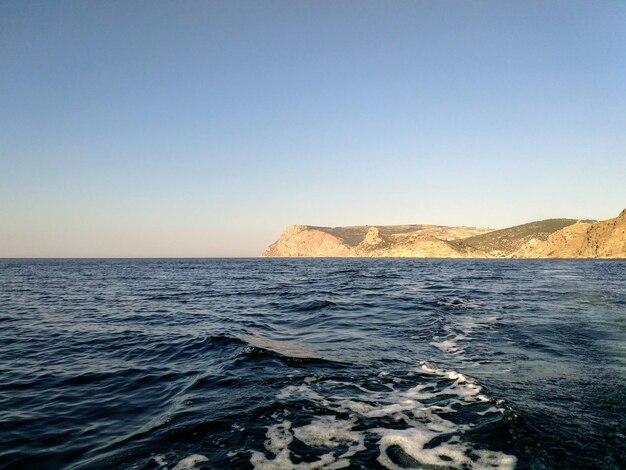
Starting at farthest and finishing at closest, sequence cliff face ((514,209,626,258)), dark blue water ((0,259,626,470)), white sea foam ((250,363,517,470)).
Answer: cliff face ((514,209,626,258)), dark blue water ((0,259,626,470)), white sea foam ((250,363,517,470))

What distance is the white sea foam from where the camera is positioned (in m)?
5.07

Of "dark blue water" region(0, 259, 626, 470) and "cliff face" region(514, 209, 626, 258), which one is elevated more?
"cliff face" region(514, 209, 626, 258)

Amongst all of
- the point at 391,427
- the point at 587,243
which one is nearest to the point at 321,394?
the point at 391,427

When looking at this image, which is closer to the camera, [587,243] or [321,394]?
[321,394]

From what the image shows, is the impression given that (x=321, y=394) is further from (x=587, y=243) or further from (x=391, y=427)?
(x=587, y=243)

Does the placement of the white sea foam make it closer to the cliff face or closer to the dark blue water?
the dark blue water

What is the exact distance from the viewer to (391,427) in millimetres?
6148

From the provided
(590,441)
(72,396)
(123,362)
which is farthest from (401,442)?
(123,362)

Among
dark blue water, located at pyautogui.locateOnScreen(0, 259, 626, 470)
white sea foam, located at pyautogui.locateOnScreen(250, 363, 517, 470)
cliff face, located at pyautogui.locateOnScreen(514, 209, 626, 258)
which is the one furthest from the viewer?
cliff face, located at pyautogui.locateOnScreen(514, 209, 626, 258)

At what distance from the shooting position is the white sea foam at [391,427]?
5.07 m

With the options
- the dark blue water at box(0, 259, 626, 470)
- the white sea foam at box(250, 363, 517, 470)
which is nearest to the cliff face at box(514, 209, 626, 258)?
the dark blue water at box(0, 259, 626, 470)

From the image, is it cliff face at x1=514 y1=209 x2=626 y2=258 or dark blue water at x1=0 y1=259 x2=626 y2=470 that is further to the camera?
cliff face at x1=514 y1=209 x2=626 y2=258

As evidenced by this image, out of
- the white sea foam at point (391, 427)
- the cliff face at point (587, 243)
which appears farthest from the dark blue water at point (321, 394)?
the cliff face at point (587, 243)

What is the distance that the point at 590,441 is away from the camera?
199 inches
